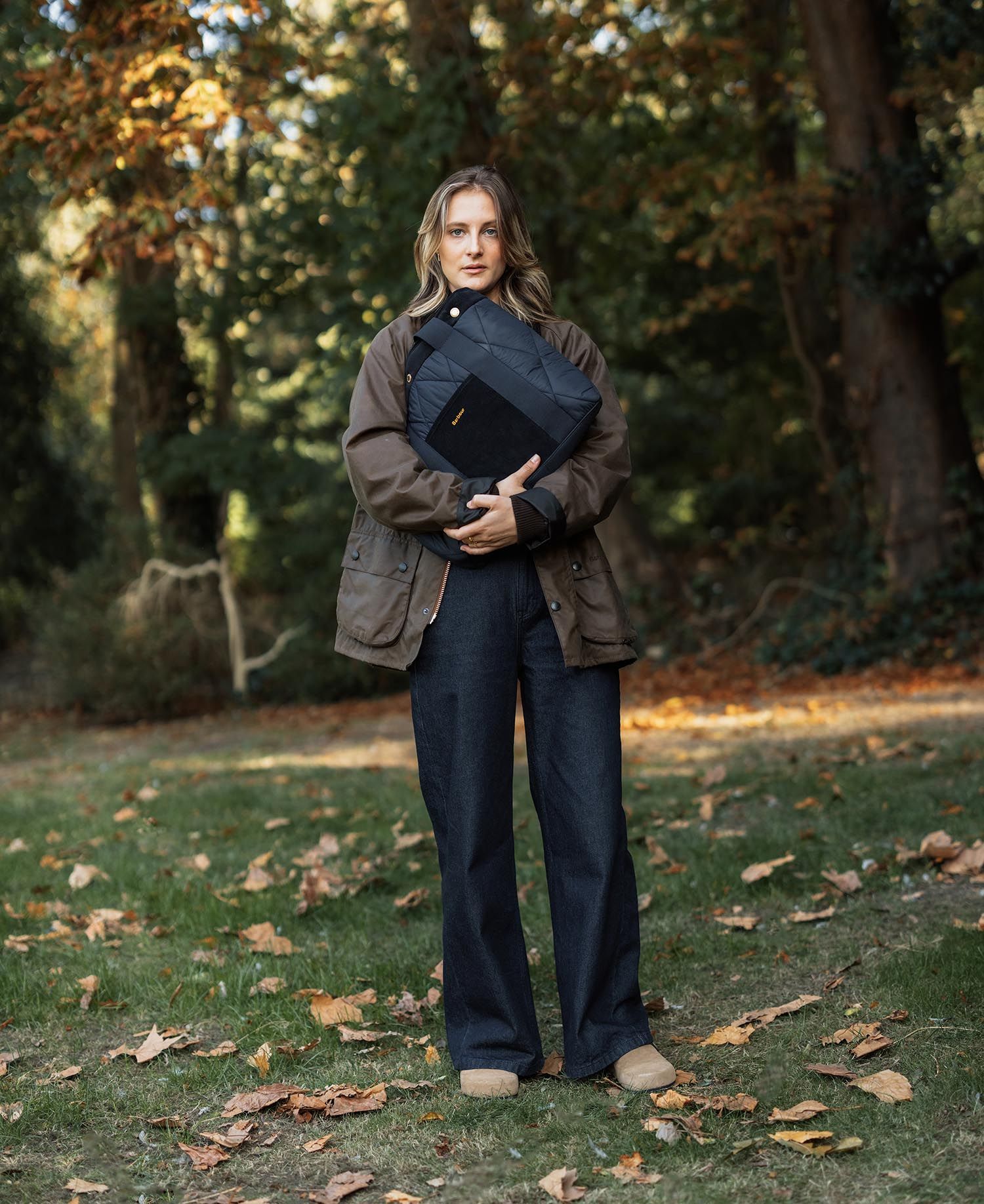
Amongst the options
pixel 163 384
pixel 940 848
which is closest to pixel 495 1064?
pixel 940 848

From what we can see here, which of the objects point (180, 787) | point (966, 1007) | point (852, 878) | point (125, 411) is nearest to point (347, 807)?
point (180, 787)

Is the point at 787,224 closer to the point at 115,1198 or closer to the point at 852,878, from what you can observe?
the point at 852,878

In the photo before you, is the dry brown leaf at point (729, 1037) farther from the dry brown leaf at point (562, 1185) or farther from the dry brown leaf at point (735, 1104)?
the dry brown leaf at point (562, 1185)

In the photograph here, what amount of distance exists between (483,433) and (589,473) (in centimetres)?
28

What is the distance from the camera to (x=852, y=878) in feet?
15.1

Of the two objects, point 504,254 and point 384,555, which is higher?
point 504,254

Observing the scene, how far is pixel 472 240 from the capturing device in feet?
10.6

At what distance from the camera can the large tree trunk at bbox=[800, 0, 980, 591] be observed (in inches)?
440

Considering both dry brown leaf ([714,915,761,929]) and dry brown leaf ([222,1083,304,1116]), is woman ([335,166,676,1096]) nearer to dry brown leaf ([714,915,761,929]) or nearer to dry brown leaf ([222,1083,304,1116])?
dry brown leaf ([222,1083,304,1116])

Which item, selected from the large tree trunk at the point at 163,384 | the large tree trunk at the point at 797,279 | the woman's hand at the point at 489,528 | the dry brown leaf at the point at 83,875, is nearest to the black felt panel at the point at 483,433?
the woman's hand at the point at 489,528

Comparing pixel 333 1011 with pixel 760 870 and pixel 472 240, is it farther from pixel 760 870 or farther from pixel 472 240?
pixel 472 240

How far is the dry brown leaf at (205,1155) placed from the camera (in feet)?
9.57

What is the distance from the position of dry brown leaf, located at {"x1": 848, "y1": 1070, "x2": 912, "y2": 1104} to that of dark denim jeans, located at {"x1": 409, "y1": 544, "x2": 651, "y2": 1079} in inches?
21.0

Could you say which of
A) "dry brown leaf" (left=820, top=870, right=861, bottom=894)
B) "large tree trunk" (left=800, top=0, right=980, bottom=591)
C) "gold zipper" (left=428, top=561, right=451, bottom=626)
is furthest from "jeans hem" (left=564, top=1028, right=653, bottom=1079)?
"large tree trunk" (left=800, top=0, right=980, bottom=591)
